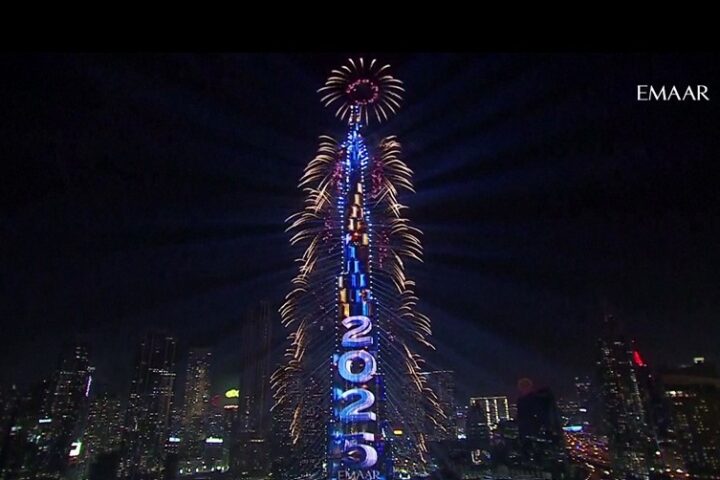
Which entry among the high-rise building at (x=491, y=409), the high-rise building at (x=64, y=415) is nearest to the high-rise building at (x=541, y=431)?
the high-rise building at (x=491, y=409)

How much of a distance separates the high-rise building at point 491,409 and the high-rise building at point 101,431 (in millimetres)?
5808

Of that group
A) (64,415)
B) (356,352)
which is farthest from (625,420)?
(64,415)

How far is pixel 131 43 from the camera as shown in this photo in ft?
7.75

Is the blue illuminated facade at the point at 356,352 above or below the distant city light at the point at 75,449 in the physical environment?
above

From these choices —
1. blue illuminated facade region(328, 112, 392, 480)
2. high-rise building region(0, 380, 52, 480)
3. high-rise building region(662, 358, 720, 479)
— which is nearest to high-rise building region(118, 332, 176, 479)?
high-rise building region(0, 380, 52, 480)

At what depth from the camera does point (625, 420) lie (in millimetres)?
6918

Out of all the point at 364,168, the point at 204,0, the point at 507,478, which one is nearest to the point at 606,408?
the point at 507,478

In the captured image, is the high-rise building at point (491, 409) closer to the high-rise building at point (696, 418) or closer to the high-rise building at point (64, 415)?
the high-rise building at point (696, 418)

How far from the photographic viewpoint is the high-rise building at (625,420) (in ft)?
21.6

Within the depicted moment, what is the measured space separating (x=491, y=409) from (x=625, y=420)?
1880mm

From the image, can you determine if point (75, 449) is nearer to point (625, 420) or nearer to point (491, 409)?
point (491, 409)

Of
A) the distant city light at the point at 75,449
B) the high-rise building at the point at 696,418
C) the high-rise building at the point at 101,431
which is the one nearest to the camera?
the high-rise building at the point at 696,418

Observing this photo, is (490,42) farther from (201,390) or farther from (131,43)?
(201,390)

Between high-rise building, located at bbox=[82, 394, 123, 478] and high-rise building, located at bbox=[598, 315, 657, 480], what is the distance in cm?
752
